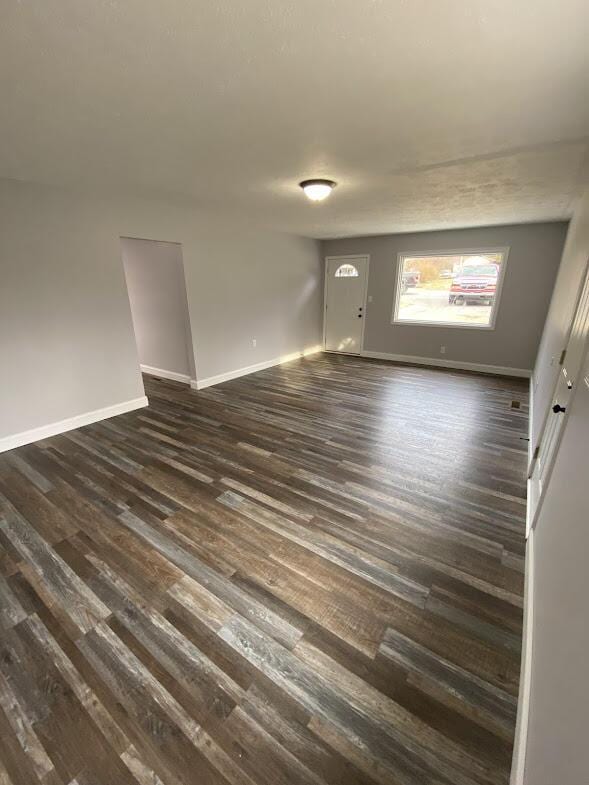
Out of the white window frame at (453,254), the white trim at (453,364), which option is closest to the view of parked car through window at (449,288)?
the white window frame at (453,254)

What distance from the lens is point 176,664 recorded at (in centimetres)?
143

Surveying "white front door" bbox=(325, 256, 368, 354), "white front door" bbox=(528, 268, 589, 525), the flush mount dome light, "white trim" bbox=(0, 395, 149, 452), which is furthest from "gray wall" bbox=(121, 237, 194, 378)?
"white front door" bbox=(528, 268, 589, 525)

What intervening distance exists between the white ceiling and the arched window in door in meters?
3.71

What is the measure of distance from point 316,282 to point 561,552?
666 cm

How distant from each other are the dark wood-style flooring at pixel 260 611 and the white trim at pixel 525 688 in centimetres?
4

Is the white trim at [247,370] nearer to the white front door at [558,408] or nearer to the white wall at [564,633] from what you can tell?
the white front door at [558,408]

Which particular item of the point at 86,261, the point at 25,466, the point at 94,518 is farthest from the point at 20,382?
the point at 94,518

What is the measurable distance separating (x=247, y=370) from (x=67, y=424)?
2859 mm

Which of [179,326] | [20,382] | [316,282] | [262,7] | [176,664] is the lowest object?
[176,664]

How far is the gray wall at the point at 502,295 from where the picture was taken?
17.0 ft

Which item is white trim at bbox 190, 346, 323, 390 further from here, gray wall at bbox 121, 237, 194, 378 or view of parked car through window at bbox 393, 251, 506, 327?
view of parked car through window at bbox 393, 251, 506, 327

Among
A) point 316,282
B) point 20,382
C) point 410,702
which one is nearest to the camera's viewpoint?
point 410,702

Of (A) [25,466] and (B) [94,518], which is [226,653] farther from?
(A) [25,466]

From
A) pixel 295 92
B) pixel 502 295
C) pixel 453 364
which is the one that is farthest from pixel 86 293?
pixel 502 295
